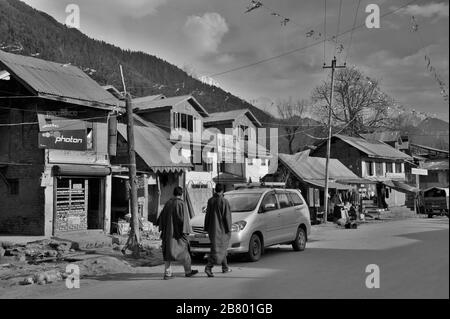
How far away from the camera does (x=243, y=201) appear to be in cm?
1258

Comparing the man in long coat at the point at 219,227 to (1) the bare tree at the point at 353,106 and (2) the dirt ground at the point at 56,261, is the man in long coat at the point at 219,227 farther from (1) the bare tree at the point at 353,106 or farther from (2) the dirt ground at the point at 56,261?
(1) the bare tree at the point at 353,106

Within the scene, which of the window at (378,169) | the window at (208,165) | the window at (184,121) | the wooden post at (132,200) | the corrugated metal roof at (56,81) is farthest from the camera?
the window at (378,169)

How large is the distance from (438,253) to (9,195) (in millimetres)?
23614

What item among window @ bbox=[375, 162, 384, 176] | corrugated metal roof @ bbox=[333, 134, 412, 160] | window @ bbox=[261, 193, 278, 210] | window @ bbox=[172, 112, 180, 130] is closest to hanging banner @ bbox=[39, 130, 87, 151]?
window @ bbox=[172, 112, 180, 130]

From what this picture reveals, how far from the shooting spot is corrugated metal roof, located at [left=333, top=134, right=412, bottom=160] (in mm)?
45906

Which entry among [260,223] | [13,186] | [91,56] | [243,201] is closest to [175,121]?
[91,56]

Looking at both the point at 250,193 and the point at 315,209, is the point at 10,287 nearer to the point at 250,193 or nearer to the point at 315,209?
the point at 250,193

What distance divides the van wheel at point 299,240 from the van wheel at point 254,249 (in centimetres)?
193

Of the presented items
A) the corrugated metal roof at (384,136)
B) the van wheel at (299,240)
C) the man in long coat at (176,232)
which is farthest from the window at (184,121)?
the corrugated metal roof at (384,136)

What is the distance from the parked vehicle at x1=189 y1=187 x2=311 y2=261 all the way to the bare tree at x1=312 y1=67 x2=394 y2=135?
25714mm

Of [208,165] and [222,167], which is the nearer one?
[208,165]

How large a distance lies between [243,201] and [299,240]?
7.48 feet

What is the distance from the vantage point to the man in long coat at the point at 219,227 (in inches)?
373

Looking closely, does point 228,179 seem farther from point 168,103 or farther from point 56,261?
point 56,261
